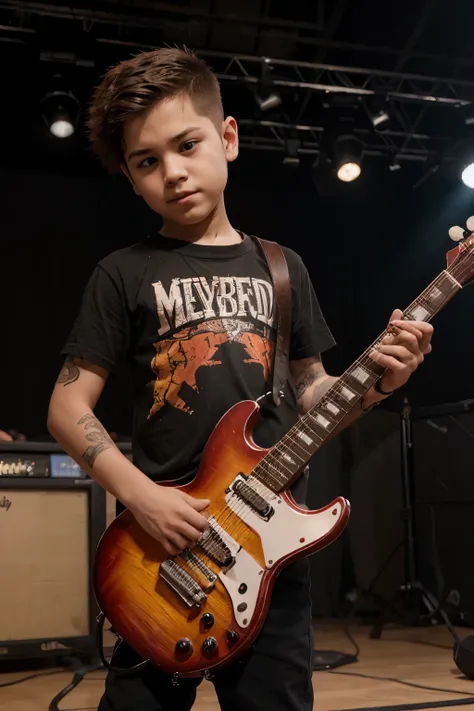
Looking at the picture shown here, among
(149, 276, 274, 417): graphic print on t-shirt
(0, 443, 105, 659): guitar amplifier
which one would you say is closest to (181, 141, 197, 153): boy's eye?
(149, 276, 274, 417): graphic print on t-shirt

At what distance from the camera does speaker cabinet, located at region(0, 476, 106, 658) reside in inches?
130

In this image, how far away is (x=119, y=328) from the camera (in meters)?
1.38

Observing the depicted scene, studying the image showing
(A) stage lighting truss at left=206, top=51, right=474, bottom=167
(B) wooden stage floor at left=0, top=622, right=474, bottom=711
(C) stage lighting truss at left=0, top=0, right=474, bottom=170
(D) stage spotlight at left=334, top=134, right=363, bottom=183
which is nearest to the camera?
(B) wooden stage floor at left=0, top=622, right=474, bottom=711

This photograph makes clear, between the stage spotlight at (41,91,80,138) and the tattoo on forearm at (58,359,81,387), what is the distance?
11.6 ft

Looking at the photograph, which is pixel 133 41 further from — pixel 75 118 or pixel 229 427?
pixel 229 427

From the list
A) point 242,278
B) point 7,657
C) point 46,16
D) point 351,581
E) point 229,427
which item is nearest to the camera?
point 229,427

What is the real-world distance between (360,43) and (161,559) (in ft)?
13.6

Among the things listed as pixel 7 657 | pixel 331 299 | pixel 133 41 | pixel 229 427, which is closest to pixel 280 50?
pixel 133 41

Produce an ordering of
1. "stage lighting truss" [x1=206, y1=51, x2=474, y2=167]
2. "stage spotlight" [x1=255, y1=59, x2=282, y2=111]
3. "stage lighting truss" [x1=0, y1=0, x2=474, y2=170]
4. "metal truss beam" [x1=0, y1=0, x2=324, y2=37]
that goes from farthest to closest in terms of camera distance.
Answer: "stage lighting truss" [x1=206, y1=51, x2=474, y2=167] → "stage spotlight" [x1=255, y1=59, x2=282, y2=111] → "stage lighting truss" [x1=0, y1=0, x2=474, y2=170] → "metal truss beam" [x1=0, y1=0, x2=324, y2=37]

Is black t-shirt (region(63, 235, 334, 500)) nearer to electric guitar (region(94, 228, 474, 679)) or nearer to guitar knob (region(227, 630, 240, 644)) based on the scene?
electric guitar (region(94, 228, 474, 679))

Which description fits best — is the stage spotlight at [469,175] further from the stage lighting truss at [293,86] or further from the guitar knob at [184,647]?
the guitar knob at [184,647]

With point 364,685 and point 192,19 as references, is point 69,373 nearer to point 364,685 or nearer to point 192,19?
point 364,685

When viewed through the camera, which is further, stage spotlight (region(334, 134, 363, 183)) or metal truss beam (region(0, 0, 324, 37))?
stage spotlight (region(334, 134, 363, 183))

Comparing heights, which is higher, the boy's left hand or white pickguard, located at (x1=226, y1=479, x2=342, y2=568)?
the boy's left hand
